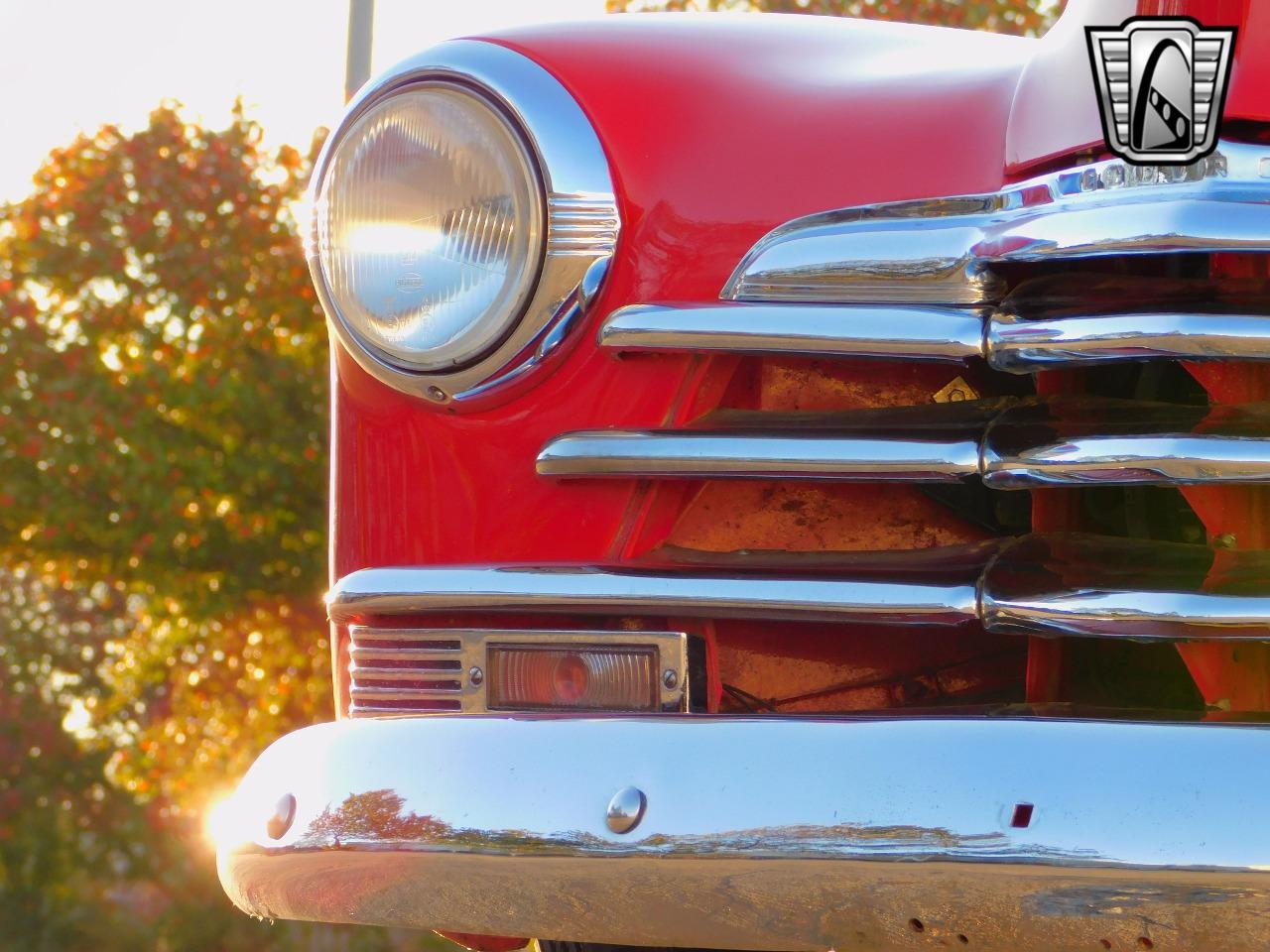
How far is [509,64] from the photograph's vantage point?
1670 millimetres

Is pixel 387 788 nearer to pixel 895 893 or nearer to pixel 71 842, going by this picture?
pixel 895 893

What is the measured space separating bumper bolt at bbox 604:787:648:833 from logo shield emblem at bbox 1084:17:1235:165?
0.67 meters

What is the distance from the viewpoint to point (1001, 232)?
146 cm

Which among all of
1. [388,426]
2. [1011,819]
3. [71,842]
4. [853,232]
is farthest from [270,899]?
[71,842]

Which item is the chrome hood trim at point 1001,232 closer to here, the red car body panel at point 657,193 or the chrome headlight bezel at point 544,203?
the red car body panel at point 657,193

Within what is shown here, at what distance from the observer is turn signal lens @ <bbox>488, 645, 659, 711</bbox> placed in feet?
5.24

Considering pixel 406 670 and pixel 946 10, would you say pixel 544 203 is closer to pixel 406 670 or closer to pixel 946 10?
pixel 406 670

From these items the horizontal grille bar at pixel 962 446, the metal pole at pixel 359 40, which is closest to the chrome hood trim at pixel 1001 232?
the horizontal grille bar at pixel 962 446

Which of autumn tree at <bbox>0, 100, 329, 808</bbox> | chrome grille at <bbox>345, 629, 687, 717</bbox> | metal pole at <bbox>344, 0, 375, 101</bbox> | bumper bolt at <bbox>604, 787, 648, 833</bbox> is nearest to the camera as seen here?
bumper bolt at <bbox>604, 787, 648, 833</bbox>

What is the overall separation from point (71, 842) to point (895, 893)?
6.51m

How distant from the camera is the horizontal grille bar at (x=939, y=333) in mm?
1339

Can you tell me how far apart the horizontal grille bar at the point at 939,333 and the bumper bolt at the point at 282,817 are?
1.70 feet

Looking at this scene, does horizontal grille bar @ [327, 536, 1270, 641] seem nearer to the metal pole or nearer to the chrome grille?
the chrome grille

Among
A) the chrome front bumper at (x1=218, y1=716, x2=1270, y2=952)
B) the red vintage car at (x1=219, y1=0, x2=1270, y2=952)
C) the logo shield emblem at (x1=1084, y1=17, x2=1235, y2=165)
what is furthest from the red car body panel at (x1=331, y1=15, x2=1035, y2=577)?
the chrome front bumper at (x1=218, y1=716, x2=1270, y2=952)
